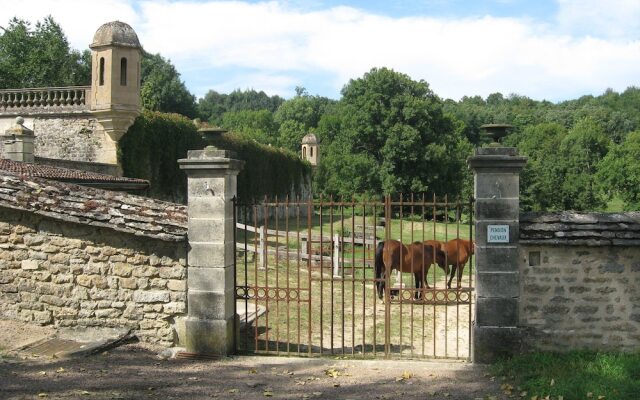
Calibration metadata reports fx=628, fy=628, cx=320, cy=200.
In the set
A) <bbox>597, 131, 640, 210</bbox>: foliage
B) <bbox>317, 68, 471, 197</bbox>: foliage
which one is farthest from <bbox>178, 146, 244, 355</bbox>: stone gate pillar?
<bbox>597, 131, 640, 210</bbox>: foliage

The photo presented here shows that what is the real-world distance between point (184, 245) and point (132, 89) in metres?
14.8

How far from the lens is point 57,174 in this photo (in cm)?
1484

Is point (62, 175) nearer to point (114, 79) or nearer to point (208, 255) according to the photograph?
point (114, 79)

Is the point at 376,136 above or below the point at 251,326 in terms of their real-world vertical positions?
above

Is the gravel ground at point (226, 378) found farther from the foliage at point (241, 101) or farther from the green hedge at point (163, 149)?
the foliage at point (241, 101)

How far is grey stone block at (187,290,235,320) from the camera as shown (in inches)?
305

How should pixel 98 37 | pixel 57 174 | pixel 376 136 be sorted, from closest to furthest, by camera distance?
1. pixel 57 174
2. pixel 98 37
3. pixel 376 136

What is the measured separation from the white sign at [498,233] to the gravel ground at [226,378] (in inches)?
59.2

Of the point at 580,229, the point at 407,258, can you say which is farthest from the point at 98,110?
the point at 580,229

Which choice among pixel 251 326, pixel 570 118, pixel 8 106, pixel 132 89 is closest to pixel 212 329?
pixel 251 326

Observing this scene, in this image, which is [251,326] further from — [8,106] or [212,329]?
[8,106]

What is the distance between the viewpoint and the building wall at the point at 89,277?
7.89 metres

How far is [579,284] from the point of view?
7.39 m

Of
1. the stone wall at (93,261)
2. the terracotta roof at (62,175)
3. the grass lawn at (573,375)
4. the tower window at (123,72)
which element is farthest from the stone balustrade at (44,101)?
the grass lawn at (573,375)
